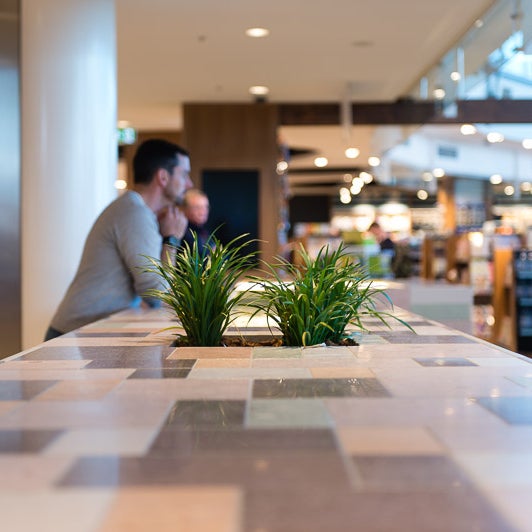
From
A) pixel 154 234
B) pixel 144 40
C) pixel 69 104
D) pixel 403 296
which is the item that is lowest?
pixel 403 296

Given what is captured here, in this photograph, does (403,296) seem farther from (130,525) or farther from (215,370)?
(130,525)

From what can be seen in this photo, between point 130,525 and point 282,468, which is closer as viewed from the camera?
point 130,525

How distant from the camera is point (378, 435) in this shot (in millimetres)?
995

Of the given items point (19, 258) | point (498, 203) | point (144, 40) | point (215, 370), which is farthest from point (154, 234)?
point (498, 203)

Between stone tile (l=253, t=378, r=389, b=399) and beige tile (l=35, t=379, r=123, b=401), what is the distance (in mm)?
237

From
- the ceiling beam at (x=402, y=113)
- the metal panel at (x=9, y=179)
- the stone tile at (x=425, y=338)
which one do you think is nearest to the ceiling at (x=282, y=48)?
the ceiling beam at (x=402, y=113)

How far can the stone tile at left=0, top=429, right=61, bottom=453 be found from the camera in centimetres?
93

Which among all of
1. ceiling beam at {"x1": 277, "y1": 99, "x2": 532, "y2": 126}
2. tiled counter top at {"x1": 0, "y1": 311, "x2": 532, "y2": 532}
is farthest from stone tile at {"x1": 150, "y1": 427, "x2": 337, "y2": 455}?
ceiling beam at {"x1": 277, "y1": 99, "x2": 532, "y2": 126}

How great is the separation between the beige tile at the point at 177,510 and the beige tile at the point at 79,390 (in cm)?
50

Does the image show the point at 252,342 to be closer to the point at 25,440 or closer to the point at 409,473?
the point at 25,440

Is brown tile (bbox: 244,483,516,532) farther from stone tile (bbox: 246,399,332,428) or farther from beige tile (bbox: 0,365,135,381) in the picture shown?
beige tile (bbox: 0,365,135,381)

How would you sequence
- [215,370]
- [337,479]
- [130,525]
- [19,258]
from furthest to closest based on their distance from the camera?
[19,258]
[215,370]
[337,479]
[130,525]

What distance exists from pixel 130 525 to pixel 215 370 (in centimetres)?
85

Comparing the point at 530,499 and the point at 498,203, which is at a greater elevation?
the point at 498,203
